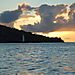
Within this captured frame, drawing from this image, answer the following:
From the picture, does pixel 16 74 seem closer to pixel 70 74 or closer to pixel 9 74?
pixel 9 74

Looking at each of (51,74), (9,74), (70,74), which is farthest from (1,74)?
(70,74)

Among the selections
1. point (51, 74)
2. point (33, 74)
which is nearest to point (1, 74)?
point (33, 74)

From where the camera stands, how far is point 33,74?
43938 millimetres

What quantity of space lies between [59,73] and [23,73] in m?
6.13

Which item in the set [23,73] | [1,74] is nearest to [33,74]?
[23,73]

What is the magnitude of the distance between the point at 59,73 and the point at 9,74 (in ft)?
28.0

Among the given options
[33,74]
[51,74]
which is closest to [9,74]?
[33,74]

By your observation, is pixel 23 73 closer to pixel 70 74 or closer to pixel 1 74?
pixel 1 74

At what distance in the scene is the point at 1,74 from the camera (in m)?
43.0

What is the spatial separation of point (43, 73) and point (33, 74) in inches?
78.2

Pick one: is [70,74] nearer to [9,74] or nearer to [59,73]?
[59,73]

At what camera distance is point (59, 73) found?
45.2 m

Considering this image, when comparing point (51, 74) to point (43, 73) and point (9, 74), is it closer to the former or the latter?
point (43, 73)

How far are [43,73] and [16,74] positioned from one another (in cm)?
474
